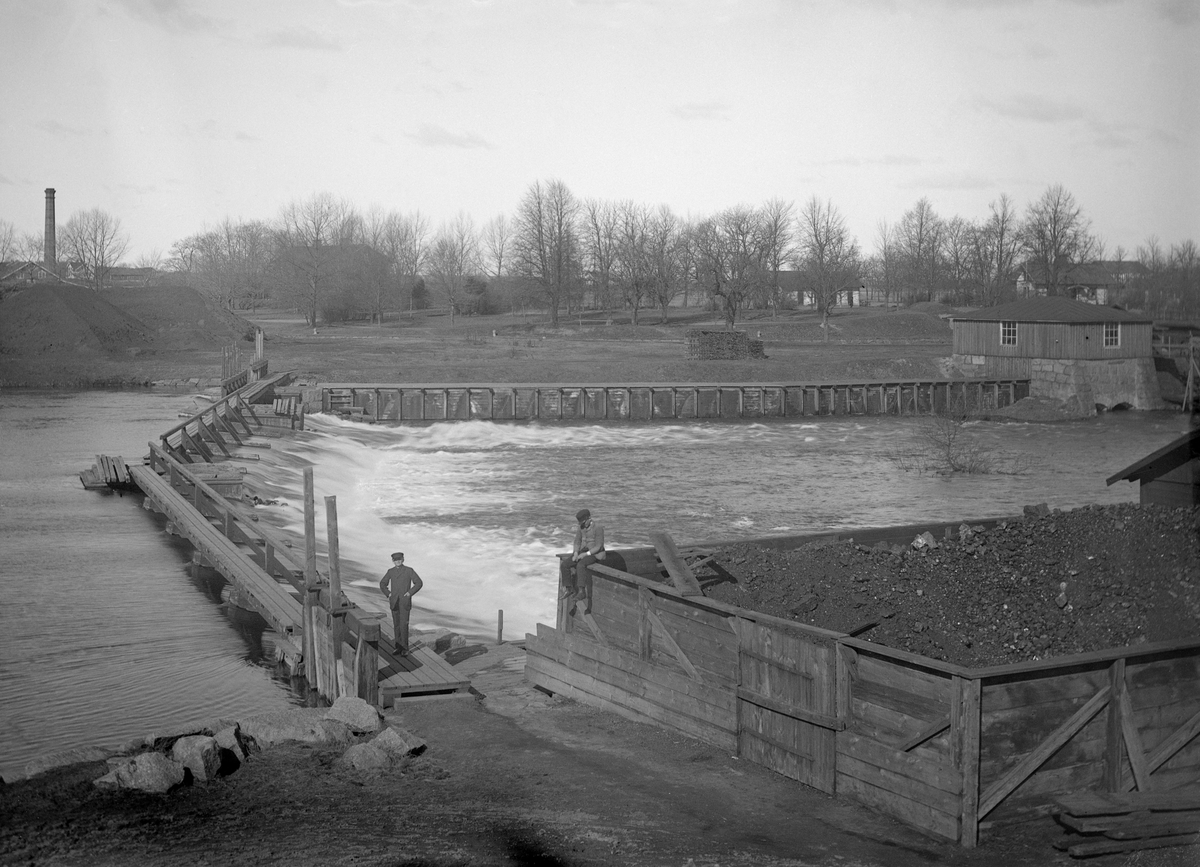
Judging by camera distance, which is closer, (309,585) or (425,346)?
(309,585)

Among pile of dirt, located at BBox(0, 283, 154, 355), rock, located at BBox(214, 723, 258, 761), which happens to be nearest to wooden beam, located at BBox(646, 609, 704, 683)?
rock, located at BBox(214, 723, 258, 761)

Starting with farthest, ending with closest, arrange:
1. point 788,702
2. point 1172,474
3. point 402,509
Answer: point 402,509, point 1172,474, point 788,702

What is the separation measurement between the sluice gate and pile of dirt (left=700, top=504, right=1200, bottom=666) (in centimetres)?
5027

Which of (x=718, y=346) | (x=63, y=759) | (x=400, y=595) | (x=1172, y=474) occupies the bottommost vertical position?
(x=63, y=759)

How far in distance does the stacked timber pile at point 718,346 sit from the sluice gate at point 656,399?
38.7 feet

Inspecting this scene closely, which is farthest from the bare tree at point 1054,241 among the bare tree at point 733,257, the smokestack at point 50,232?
the smokestack at point 50,232

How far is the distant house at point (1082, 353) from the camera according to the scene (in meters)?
65.9

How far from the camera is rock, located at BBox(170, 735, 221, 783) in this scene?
42.0 feet

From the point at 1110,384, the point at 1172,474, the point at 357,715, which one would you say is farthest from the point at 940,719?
the point at 1110,384

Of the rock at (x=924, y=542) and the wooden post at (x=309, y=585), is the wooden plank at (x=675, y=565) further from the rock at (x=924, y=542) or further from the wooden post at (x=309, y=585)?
the wooden post at (x=309, y=585)

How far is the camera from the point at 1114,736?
33.2ft

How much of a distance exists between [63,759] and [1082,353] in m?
63.6

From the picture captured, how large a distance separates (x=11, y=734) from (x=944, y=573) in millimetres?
12939

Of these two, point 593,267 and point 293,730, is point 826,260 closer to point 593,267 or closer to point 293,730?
point 593,267
